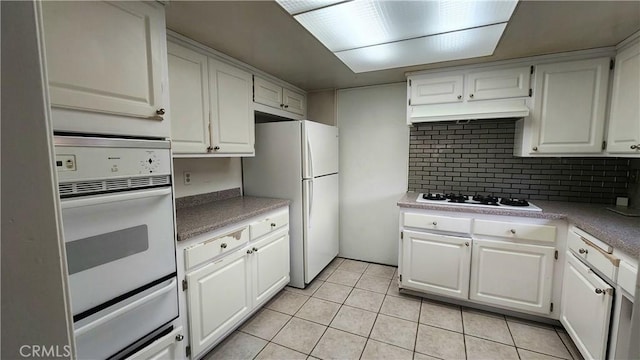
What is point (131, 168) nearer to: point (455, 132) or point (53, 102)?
point (53, 102)

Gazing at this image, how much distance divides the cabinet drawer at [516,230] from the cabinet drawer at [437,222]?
0.08 m

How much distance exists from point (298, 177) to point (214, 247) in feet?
3.37

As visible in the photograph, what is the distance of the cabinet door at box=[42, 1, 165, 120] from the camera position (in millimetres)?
960

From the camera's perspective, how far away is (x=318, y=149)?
2.67 m

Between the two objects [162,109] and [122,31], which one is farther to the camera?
[162,109]

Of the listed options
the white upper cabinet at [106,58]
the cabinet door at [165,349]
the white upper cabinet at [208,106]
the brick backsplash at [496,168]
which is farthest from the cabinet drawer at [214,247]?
the brick backsplash at [496,168]

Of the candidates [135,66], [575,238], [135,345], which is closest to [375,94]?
[575,238]

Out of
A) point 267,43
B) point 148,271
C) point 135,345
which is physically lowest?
point 135,345

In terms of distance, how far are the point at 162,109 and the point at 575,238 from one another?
2657 mm

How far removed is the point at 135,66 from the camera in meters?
1.20

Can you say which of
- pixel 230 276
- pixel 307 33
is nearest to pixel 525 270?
pixel 230 276

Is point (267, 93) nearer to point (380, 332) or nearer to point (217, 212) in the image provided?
point (217, 212)

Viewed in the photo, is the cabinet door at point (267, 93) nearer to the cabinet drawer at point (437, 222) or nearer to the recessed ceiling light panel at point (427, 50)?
the recessed ceiling light panel at point (427, 50)

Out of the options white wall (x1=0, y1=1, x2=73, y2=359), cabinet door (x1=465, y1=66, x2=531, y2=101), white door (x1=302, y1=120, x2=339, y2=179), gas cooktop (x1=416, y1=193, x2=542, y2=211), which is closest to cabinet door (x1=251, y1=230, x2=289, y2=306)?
white door (x1=302, y1=120, x2=339, y2=179)
